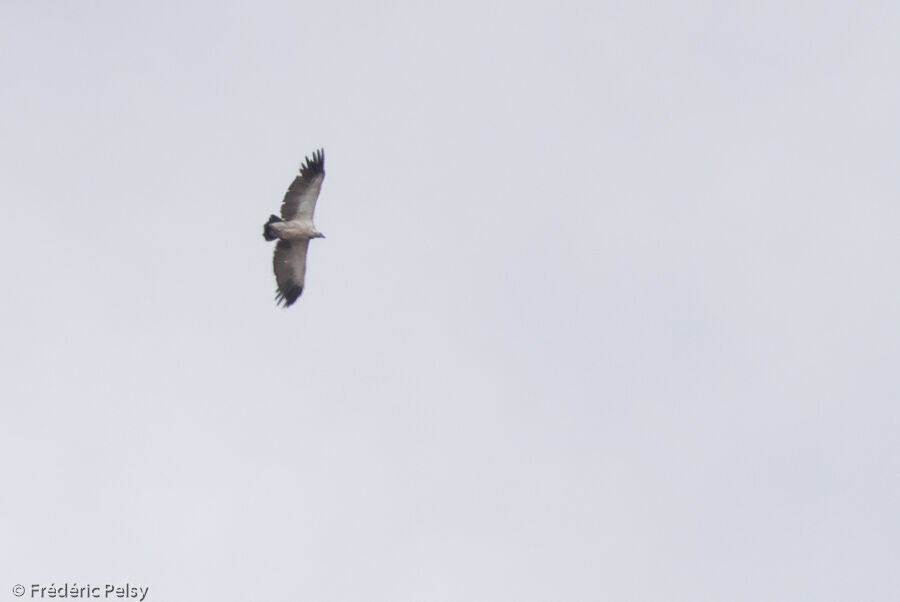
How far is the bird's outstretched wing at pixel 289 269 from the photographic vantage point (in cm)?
6156

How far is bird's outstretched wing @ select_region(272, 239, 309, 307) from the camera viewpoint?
6156cm

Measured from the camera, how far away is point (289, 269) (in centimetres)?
6219

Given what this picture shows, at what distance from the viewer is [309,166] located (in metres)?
60.0

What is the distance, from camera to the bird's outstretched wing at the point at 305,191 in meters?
60.0

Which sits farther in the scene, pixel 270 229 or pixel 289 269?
pixel 289 269

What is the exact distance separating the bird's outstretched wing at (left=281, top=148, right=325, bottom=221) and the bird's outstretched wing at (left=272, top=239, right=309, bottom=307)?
5.28ft

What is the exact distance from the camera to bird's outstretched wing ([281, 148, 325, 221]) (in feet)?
197

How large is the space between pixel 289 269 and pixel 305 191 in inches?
147

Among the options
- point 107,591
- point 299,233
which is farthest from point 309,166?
point 107,591

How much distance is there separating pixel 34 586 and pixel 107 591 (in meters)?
5.08

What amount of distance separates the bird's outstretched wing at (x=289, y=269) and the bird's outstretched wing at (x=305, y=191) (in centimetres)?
161

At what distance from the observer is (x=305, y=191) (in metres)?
60.1

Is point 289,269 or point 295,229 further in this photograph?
point 289,269

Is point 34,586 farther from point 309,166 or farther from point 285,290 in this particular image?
point 309,166
